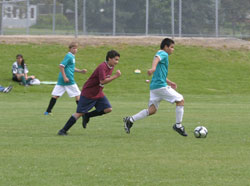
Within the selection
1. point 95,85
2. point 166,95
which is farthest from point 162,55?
point 95,85

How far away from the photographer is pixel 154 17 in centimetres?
3844

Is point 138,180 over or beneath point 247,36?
beneath

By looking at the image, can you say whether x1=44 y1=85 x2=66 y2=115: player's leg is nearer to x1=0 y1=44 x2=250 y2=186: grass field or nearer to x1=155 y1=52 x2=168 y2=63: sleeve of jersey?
x1=0 y1=44 x2=250 y2=186: grass field

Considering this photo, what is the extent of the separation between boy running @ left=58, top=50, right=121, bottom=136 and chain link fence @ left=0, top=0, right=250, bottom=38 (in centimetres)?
2661

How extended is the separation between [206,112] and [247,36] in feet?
73.8

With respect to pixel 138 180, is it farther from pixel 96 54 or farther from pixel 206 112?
pixel 96 54

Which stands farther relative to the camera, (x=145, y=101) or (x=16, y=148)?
(x=145, y=101)

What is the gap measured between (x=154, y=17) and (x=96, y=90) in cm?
2687

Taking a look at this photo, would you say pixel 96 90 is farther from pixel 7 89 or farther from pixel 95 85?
pixel 7 89

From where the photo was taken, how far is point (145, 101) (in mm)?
23297

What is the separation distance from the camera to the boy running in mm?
11711

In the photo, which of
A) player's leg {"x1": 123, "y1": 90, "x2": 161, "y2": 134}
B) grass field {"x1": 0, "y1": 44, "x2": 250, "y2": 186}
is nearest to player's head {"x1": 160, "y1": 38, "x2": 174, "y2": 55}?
player's leg {"x1": 123, "y1": 90, "x2": 161, "y2": 134}

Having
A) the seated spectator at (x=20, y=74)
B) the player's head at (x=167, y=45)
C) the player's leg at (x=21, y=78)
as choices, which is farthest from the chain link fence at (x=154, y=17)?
the player's head at (x=167, y=45)

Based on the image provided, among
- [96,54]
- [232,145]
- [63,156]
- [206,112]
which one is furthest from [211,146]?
[96,54]
